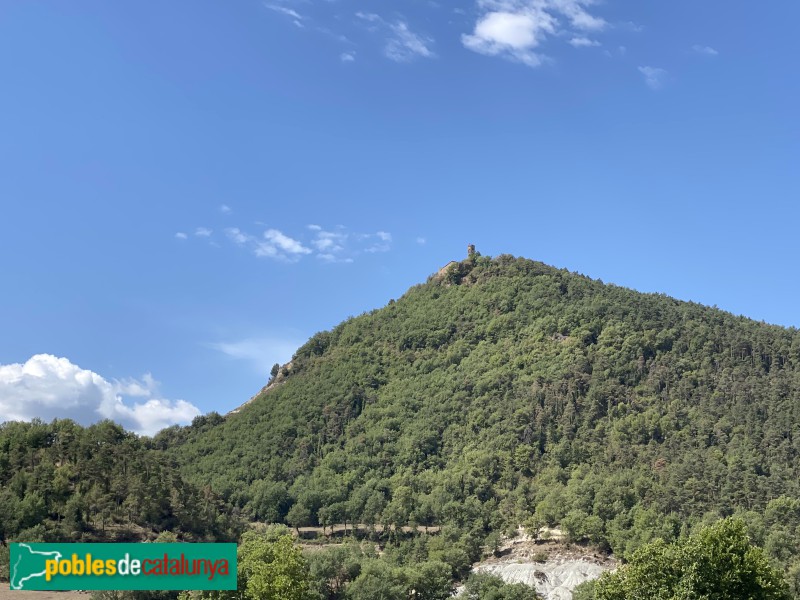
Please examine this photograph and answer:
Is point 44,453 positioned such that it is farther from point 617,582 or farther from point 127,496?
point 617,582

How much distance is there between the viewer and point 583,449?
15762 cm

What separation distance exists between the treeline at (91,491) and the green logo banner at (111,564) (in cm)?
5311

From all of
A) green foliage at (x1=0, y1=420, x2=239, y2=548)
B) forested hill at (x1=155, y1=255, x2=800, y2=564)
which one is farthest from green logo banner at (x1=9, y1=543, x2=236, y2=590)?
forested hill at (x1=155, y1=255, x2=800, y2=564)

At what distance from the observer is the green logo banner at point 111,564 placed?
3988 centimetres

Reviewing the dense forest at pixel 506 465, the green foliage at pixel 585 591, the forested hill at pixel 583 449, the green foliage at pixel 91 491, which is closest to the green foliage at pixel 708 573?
the dense forest at pixel 506 465

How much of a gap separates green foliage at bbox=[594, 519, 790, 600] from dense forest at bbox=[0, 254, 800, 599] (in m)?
3.25

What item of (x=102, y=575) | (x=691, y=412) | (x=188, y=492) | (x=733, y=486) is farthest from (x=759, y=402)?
(x=102, y=575)

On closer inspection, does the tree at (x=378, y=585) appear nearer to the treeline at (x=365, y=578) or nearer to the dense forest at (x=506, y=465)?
the treeline at (x=365, y=578)

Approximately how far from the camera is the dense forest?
104 m

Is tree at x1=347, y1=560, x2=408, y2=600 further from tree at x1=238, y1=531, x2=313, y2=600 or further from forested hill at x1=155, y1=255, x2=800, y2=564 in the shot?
forested hill at x1=155, y1=255, x2=800, y2=564

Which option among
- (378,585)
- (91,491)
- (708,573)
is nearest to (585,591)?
(378,585)

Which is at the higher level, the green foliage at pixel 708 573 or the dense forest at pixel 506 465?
→ the dense forest at pixel 506 465

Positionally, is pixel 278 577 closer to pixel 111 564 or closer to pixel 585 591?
pixel 111 564

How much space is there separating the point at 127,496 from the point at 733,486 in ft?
296
